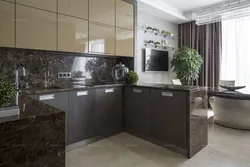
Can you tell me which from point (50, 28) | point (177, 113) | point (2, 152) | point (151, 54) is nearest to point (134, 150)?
point (177, 113)

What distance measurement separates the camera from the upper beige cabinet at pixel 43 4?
7.72 ft

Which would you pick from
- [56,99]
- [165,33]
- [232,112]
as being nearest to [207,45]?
[165,33]

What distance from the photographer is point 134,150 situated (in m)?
2.57

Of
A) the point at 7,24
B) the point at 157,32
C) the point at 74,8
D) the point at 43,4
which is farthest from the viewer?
the point at 157,32

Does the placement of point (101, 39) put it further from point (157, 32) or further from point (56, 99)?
point (157, 32)

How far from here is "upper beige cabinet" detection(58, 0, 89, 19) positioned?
268 cm

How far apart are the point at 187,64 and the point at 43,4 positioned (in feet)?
12.5

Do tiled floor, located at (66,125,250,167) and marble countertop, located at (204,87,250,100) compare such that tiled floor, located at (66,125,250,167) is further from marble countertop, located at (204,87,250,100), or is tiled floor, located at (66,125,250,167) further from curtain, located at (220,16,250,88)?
curtain, located at (220,16,250,88)

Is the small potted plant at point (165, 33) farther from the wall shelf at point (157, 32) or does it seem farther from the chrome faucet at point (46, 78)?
the chrome faucet at point (46, 78)

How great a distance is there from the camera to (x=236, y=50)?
188 inches

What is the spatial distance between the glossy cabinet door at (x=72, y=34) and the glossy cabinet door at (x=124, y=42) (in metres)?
0.69

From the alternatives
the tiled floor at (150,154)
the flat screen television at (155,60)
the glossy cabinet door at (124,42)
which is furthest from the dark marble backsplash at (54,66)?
the tiled floor at (150,154)

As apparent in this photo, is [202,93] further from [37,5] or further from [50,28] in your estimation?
[37,5]

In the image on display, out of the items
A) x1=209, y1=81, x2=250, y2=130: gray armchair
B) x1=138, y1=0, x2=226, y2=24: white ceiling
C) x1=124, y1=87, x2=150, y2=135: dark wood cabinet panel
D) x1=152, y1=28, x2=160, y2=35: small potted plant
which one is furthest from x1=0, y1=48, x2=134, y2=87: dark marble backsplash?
x1=209, y1=81, x2=250, y2=130: gray armchair
